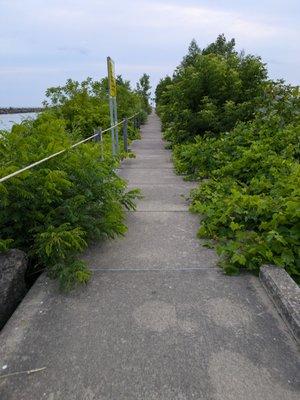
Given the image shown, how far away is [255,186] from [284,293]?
235 cm

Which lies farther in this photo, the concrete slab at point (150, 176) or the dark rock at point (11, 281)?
the concrete slab at point (150, 176)

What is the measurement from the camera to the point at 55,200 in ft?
11.6

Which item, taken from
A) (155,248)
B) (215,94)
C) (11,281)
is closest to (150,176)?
(215,94)

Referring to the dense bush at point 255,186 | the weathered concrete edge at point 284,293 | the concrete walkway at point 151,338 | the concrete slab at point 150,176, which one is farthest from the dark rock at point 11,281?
the concrete slab at point 150,176

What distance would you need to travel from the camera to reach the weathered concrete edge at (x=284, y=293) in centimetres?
257

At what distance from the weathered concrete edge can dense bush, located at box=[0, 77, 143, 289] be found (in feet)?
4.69

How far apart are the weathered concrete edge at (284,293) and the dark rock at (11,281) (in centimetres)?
192

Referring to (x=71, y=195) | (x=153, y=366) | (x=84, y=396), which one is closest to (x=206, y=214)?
(x=71, y=195)

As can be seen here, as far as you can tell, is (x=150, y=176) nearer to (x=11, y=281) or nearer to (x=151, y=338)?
(x=11, y=281)

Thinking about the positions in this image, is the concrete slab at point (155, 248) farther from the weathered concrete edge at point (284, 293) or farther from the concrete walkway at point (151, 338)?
the weathered concrete edge at point (284, 293)

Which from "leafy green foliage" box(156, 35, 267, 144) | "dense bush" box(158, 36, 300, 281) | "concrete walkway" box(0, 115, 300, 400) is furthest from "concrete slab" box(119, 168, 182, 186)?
"concrete walkway" box(0, 115, 300, 400)

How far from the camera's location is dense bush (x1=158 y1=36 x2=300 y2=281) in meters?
3.42

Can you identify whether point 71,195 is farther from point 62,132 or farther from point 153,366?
point 153,366

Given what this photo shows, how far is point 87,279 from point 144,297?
0.51 meters
